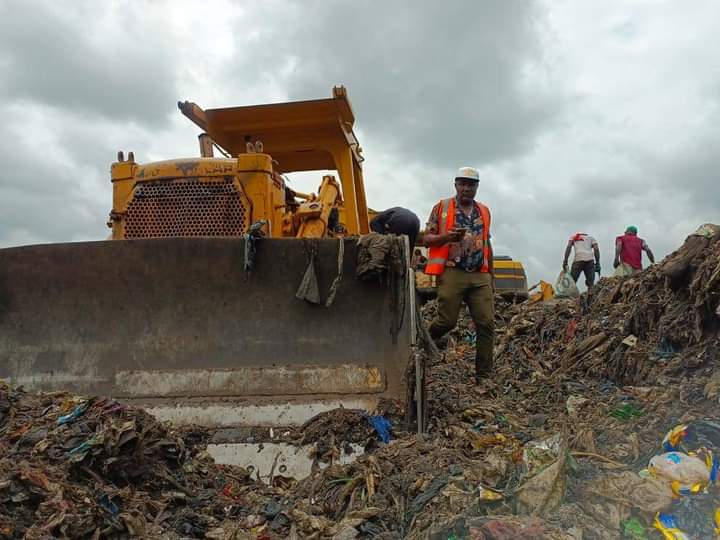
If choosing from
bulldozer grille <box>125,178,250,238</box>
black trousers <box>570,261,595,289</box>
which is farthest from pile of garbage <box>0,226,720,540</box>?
black trousers <box>570,261,595,289</box>

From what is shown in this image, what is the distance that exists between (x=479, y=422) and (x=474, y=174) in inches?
79.0

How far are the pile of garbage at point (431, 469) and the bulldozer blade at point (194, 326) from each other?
408mm

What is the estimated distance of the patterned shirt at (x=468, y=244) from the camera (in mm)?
5355

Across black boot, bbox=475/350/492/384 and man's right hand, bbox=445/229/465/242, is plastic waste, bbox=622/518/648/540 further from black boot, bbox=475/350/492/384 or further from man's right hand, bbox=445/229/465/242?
black boot, bbox=475/350/492/384

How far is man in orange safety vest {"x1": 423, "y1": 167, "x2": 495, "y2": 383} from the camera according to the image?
211 inches

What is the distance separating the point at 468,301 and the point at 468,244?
499 mm

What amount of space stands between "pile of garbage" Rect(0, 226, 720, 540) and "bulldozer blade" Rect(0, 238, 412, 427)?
0.41m

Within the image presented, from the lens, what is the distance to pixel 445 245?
213 inches

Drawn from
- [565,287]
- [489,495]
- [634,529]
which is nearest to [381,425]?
[489,495]

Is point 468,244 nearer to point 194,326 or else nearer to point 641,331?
point 641,331

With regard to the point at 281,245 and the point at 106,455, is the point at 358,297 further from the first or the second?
the point at 106,455

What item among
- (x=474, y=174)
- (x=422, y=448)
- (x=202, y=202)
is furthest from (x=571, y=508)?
(x=202, y=202)

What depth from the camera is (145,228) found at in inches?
206

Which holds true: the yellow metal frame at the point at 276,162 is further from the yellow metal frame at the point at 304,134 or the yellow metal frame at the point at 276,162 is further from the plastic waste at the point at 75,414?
the plastic waste at the point at 75,414
